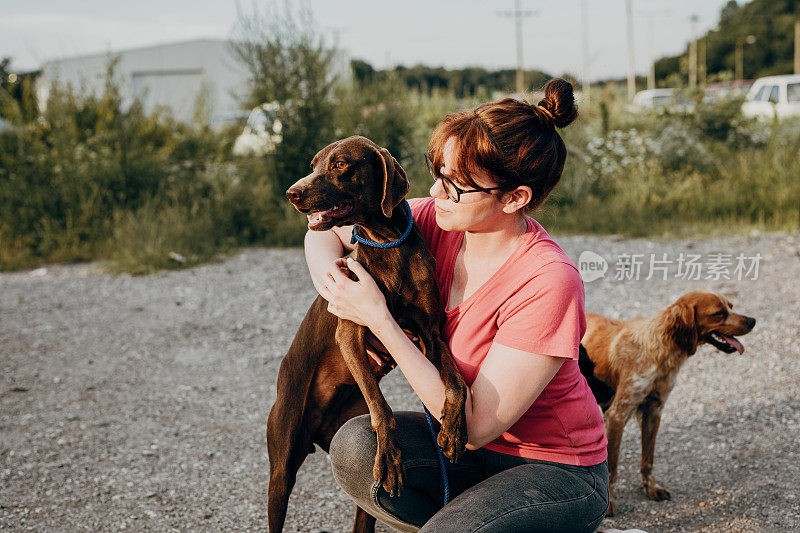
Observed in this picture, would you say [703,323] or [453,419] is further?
[703,323]

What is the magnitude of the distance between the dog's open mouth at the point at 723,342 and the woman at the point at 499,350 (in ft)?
4.75

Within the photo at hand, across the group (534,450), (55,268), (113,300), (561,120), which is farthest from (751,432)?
(55,268)

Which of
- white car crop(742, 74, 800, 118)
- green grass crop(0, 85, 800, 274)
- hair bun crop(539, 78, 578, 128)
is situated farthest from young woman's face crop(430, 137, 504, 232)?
white car crop(742, 74, 800, 118)

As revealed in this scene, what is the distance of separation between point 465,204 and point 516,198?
0.54ft

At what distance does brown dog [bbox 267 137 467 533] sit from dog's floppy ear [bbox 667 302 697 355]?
1.58m

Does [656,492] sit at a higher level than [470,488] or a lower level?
lower

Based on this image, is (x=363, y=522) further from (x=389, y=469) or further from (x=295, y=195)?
(x=295, y=195)

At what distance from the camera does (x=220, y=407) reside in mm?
4512

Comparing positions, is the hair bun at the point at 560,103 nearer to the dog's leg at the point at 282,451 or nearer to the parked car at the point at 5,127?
the dog's leg at the point at 282,451

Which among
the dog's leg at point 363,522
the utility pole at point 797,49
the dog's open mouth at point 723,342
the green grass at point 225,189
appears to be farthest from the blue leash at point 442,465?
the utility pole at point 797,49

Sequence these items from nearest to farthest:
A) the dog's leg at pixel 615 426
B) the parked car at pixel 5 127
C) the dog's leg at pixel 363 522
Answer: the dog's leg at pixel 363 522
the dog's leg at pixel 615 426
the parked car at pixel 5 127

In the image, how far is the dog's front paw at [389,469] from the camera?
202 centimetres

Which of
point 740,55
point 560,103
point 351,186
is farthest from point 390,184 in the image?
point 740,55

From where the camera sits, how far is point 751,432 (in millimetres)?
3869
